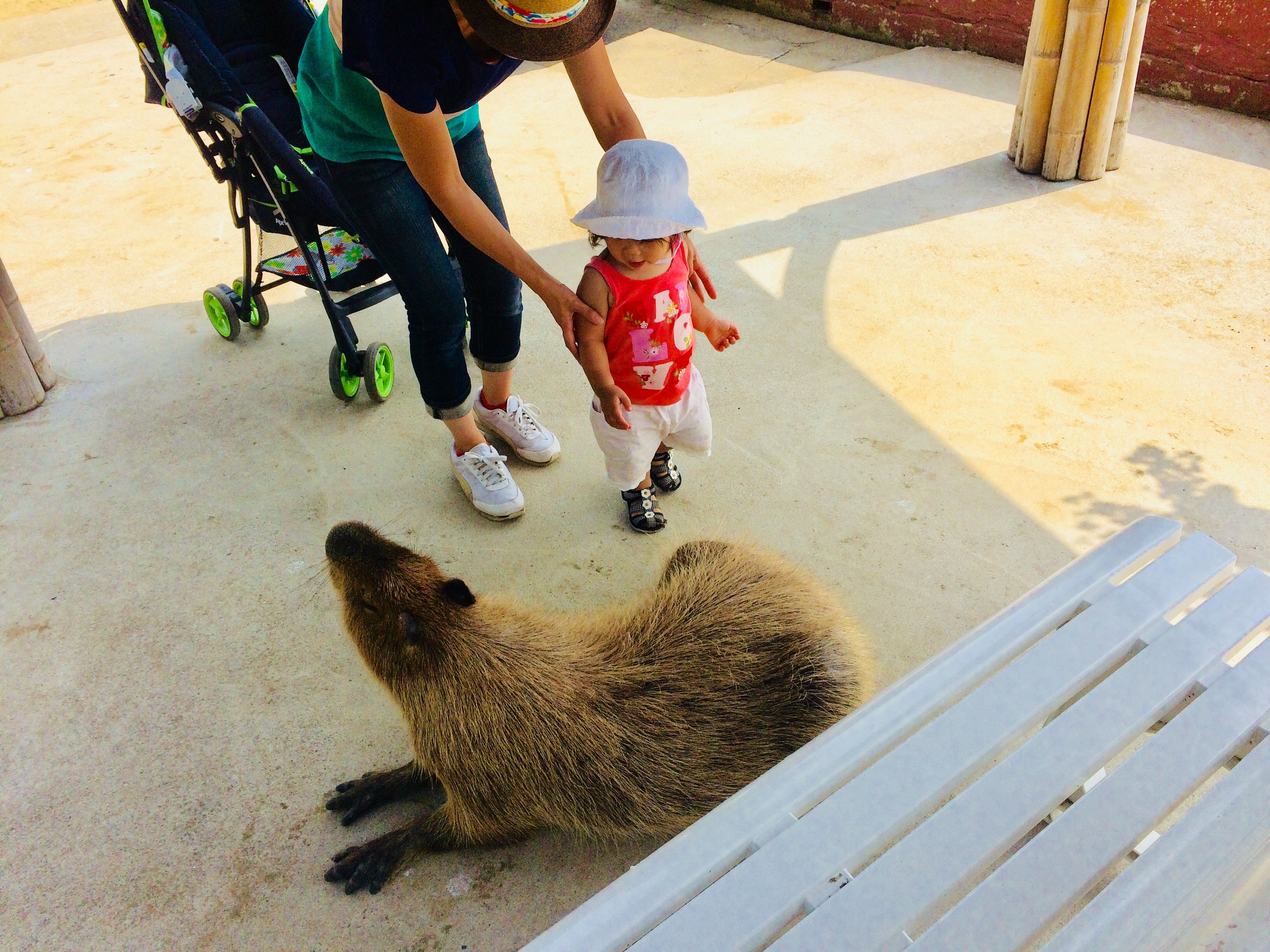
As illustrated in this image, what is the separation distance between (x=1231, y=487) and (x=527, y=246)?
2976 millimetres

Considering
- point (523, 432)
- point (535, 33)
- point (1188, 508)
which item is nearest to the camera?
point (535, 33)

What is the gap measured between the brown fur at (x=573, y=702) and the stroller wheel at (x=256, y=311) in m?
2.01

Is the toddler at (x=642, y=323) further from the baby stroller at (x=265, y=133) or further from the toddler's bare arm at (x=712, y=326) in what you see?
the baby stroller at (x=265, y=133)

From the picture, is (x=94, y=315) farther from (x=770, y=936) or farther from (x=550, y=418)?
(x=770, y=936)

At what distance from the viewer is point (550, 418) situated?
3434 mm

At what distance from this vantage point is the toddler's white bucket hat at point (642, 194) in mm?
2213

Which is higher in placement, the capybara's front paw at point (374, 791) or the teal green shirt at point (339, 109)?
the teal green shirt at point (339, 109)

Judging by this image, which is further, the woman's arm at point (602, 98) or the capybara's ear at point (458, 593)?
the woman's arm at point (602, 98)

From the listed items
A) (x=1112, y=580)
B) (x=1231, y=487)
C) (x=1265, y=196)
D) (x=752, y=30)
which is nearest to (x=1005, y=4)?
(x=752, y=30)

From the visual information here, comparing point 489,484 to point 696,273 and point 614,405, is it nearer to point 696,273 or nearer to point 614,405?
point 614,405

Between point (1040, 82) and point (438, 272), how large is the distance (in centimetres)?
337

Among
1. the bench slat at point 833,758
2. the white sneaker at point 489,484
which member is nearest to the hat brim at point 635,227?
the white sneaker at point 489,484

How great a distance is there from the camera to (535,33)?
1.83 metres

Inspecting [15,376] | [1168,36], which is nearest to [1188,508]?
[1168,36]
